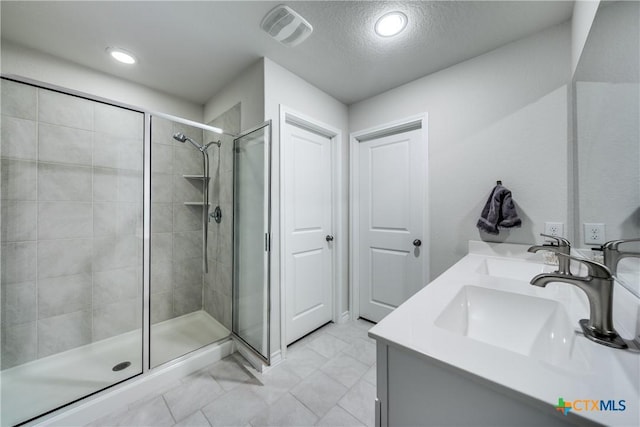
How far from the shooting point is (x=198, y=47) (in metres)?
1.66

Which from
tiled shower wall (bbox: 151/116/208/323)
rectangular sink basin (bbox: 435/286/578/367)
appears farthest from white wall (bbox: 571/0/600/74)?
tiled shower wall (bbox: 151/116/208/323)

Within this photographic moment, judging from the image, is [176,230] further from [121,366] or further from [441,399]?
[441,399]

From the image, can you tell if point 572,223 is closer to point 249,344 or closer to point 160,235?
point 249,344

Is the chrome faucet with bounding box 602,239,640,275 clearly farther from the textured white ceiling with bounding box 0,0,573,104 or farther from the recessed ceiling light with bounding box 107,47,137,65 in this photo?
the recessed ceiling light with bounding box 107,47,137,65

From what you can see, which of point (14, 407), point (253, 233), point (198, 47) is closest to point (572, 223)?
point (253, 233)

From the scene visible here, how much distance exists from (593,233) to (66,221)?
3295 mm

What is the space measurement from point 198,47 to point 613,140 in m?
2.33

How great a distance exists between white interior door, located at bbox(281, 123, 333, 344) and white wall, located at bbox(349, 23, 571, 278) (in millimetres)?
947

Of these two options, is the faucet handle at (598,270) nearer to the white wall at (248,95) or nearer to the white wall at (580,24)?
the white wall at (580,24)

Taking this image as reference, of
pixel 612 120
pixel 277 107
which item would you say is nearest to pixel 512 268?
pixel 612 120

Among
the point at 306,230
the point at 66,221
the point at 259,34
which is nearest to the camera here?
the point at 259,34

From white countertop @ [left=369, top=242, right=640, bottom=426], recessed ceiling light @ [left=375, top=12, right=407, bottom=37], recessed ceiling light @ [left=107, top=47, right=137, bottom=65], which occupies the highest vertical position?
recessed ceiling light @ [left=107, top=47, right=137, bottom=65]

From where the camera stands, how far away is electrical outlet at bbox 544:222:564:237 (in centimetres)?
141

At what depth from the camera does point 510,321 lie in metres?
0.89
